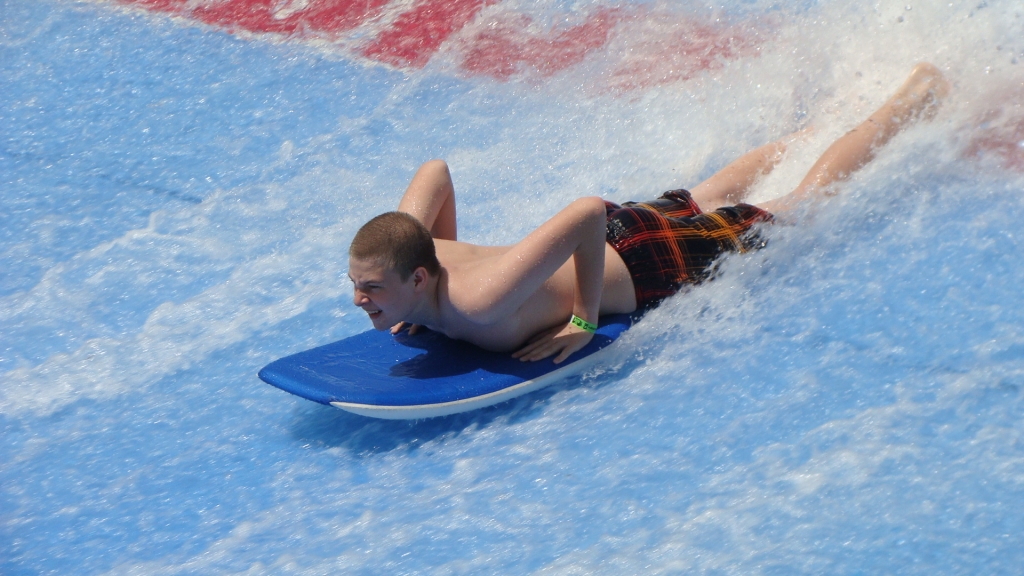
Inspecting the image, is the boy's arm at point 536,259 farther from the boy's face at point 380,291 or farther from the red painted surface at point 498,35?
the red painted surface at point 498,35

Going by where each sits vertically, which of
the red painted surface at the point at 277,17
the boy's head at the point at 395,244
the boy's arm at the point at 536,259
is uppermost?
the red painted surface at the point at 277,17

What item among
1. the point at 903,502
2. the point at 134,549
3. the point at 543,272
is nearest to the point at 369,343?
the point at 543,272

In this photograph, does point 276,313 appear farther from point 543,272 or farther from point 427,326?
point 543,272

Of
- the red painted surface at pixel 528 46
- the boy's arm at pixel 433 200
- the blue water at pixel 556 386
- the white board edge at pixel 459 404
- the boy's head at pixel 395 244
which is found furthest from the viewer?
the red painted surface at pixel 528 46

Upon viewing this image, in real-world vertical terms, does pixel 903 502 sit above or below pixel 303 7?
below

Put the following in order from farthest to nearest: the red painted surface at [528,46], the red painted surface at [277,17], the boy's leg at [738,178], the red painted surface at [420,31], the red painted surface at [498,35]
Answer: the red painted surface at [277,17]
the red painted surface at [420,31]
the red painted surface at [528,46]
the red painted surface at [498,35]
the boy's leg at [738,178]

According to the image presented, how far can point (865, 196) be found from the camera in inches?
153

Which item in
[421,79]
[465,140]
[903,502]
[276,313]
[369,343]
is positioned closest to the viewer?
[903,502]

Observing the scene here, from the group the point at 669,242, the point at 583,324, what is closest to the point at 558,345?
the point at 583,324

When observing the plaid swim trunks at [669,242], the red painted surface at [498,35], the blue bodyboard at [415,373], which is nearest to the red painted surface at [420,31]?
the red painted surface at [498,35]

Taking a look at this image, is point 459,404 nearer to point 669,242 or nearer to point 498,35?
point 669,242

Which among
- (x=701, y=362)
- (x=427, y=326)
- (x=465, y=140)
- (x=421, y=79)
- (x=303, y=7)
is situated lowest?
(x=701, y=362)

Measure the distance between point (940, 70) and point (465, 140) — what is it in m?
2.32

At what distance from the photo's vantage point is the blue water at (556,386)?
109 inches
